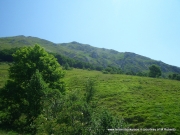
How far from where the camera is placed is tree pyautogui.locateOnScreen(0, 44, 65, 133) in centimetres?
2944

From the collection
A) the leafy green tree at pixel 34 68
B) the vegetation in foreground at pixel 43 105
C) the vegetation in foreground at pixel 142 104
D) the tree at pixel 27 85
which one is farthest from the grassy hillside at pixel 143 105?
the tree at pixel 27 85

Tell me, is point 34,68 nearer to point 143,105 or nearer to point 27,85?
point 27,85

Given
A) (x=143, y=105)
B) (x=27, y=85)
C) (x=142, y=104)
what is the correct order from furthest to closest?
1. (x=142, y=104)
2. (x=143, y=105)
3. (x=27, y=85)

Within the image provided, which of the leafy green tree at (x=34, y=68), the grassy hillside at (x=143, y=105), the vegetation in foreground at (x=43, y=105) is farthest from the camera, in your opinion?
the grassy hillside at (x=143, y=105)

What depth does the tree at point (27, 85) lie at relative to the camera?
29438 millimetres

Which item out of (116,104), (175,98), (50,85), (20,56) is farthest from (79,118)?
(175,98)

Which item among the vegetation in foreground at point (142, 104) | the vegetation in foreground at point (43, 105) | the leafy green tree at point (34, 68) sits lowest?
the vegetation in foreground at point (142, 104)

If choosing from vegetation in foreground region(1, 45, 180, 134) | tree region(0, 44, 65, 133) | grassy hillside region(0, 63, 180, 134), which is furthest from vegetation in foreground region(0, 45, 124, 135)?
grassy hillside region(0, 63, 180, 134)

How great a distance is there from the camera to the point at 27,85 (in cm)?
3181

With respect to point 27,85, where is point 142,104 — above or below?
below

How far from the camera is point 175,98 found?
59.7 m

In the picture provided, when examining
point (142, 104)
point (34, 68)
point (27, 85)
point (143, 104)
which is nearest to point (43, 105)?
point (27, 85)

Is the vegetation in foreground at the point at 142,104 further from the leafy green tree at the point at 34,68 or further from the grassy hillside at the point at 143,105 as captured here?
the leafy green tree at the point at 34,68

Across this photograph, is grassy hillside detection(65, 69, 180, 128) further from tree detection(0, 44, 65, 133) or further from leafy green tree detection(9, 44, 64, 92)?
tree detection(0, 44, 65, 133)
